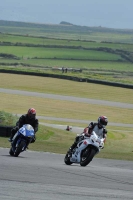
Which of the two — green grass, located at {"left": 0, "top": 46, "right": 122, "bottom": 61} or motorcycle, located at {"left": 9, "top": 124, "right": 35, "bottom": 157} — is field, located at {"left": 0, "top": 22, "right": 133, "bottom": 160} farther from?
motorcycle, located at {"left": 9, "top": 124, "right": 35, "bottom": 157}

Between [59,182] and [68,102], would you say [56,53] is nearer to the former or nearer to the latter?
[68,102]

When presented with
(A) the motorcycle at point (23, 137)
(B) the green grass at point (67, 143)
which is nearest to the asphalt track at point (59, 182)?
(A) the motorcycle at point (23, 137)

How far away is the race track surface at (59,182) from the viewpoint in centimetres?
996

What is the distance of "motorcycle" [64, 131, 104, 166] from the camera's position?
51.6ft

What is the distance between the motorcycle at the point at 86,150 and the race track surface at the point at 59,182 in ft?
2.10

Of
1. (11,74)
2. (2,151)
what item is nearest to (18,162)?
(2,151)

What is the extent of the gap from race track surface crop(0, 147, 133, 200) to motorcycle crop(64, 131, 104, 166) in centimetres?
64

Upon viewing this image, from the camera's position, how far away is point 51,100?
52.8m

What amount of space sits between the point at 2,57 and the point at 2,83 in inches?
3012

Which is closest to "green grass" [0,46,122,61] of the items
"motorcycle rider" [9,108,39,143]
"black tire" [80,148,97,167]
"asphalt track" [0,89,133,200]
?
"motorcycle rider" [9,108,39,143]

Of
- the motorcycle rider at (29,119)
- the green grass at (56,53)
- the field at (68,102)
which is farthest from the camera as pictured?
the green grass at (56,53)

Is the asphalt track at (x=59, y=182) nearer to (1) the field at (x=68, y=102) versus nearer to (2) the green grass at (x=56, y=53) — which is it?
(1) the field at (x=68, y=102)

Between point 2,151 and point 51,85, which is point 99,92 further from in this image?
point 2,151

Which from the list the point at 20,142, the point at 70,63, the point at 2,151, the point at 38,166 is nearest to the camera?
the point at 38,166
